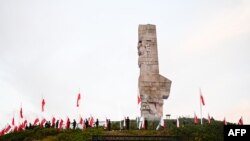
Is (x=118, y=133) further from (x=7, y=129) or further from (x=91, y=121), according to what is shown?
(x=7, y=129)

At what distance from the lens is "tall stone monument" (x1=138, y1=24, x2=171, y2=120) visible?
36.7 m

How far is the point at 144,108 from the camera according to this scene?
120 ft

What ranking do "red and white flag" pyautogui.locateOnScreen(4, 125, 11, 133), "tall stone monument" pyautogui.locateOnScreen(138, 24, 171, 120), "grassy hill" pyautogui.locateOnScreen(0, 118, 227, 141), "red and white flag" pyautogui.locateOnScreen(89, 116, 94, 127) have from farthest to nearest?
"tall stone monument" pyautogui.locateOnScreen(138, 24, 171, 120) < "red and white flag" pyautogui.locateOnScreen(4, 125, 11, 133) < "red and white flag" pyautogui.locateOnScreen(89, 116, 94, 127) < "grassy hill" pyautogui.locateOnScreen(0, 118, 227, 141)

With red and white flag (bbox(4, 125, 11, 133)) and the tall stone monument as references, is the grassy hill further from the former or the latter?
the tall stone monument

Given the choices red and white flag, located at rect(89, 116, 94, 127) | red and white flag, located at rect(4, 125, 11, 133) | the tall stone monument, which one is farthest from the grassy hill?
the tall stone monument

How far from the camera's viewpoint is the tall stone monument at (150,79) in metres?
36.7

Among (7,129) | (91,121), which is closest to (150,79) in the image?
(91,121)

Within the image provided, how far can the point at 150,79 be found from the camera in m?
37.1

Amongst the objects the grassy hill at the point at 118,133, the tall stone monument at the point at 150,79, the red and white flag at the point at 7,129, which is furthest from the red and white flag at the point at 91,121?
the red and white flag at the point at 7,129

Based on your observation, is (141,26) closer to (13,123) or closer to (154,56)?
(154,56)

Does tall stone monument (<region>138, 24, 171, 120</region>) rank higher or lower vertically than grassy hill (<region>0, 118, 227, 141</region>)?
higher

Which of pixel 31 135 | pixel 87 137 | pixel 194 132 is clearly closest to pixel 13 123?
pixel 31 135

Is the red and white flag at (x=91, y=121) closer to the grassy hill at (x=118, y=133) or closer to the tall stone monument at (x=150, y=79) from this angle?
the grassy hill at (x=118, y=133)

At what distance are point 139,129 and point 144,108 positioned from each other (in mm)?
5668
